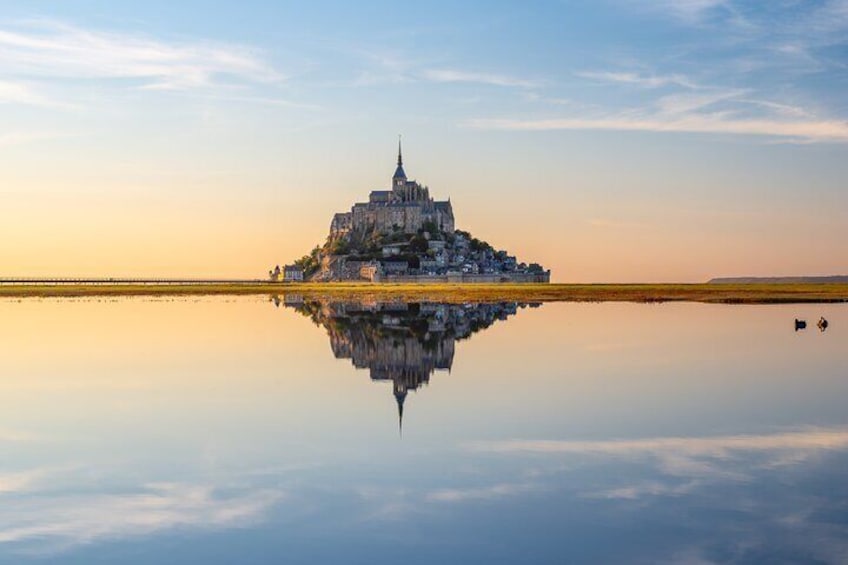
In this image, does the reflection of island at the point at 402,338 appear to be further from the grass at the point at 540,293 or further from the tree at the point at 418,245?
the tree at the point at 418,245

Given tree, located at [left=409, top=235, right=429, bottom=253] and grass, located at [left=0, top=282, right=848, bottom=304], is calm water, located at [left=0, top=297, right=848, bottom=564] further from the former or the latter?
tree, located at [left=409, top=235, right=429, bottom=253]

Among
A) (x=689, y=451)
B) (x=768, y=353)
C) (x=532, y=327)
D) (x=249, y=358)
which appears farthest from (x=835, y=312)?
(x=689, y=451)

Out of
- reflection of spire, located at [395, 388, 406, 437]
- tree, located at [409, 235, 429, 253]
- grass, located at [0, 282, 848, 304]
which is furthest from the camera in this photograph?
tree, located at [409, 235, 429, 253]

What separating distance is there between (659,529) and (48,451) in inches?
393

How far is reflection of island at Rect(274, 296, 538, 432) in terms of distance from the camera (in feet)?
84.3

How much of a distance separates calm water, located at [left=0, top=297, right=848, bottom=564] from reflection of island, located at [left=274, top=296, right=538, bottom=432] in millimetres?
286

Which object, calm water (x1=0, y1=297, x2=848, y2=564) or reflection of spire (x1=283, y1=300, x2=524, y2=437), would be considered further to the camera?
reflection of spire (x1=283, y1=300, x2=524, y2=437)

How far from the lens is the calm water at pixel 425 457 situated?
10234 mm

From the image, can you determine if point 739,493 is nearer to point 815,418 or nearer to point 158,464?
point 815,418

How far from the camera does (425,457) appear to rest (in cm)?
1438

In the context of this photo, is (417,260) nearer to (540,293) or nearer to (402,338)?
(540,293)

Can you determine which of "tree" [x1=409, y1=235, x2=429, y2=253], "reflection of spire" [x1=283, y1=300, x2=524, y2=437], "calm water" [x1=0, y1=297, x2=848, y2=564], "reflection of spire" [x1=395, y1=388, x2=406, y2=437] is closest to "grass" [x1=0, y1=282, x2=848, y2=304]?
"reflection of spire" [x1=283, y1=300, x2=524, y2=437]

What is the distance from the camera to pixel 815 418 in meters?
17.9

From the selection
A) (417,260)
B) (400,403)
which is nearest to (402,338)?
(400,403)
